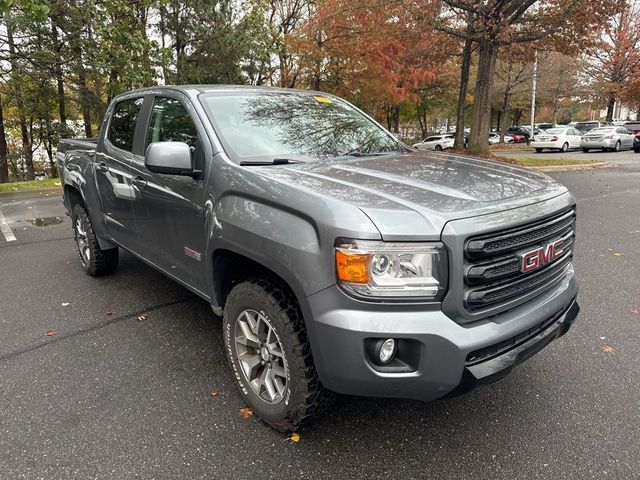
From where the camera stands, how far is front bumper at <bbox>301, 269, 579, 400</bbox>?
1.97m

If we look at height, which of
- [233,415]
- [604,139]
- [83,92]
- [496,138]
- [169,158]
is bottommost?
[233,415]

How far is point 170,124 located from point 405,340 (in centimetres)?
237

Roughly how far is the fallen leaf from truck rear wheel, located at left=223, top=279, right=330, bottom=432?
0.26 feet

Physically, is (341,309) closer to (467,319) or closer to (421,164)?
(467,319)

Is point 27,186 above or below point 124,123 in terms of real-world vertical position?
below

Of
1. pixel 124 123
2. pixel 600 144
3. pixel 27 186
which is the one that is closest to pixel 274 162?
pixel 124 123

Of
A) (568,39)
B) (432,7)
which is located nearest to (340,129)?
(432,7)

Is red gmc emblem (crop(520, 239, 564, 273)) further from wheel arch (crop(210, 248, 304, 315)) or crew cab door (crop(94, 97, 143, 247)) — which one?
crew cab door (crop(94, 97, 143, 247))

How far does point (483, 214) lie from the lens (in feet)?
6.86

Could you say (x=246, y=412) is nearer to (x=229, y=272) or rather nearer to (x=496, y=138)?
(x=229, y=272)

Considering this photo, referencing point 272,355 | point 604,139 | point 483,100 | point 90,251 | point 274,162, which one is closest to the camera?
point 272,355

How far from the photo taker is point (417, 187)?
7.72 ft

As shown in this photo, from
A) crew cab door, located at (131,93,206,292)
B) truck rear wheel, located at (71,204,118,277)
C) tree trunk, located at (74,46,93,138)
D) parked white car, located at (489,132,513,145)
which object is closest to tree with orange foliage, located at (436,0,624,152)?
tree trunk, located at (74,46,93,138)

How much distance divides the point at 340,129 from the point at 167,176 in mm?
1298
